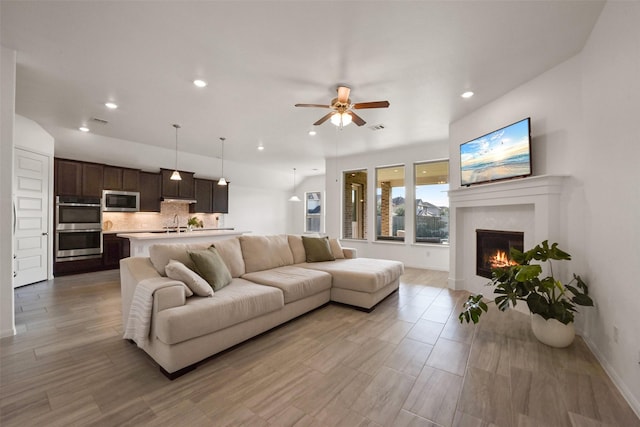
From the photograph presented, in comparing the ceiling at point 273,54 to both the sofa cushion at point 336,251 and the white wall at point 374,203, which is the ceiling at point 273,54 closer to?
the white wall at point 374,203

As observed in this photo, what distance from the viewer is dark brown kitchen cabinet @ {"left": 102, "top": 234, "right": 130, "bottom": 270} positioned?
5949 mm

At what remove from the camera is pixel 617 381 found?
6.25 feet

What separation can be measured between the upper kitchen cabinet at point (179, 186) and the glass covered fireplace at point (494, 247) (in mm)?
6881

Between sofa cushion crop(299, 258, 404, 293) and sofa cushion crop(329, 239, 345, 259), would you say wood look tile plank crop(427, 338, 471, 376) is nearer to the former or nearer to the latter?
sofa cushion crop(299, 258, 404, 293)

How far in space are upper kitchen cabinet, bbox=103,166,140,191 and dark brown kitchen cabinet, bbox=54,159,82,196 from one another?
1.50ft

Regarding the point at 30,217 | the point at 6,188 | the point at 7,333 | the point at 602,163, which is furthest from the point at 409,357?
the point at 30,217

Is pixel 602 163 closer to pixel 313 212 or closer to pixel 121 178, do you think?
pixel 121 178

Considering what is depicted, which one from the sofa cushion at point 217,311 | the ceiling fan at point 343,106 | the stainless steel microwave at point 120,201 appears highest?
the ceiling fan at point 343,106

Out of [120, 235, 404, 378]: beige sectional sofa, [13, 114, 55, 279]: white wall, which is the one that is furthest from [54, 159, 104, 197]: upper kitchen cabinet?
[120, 235, 404, 378]: beige sectional sofa

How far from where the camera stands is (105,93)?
342 cm

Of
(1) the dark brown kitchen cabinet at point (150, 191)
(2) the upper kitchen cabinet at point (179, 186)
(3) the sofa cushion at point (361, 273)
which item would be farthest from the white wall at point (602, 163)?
(1) the dark brown kitchen cabinet at point (150, 191)

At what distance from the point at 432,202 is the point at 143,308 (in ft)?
18.3

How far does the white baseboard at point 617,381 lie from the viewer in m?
1.68

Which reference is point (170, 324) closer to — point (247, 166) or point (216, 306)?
point (216, 306)
